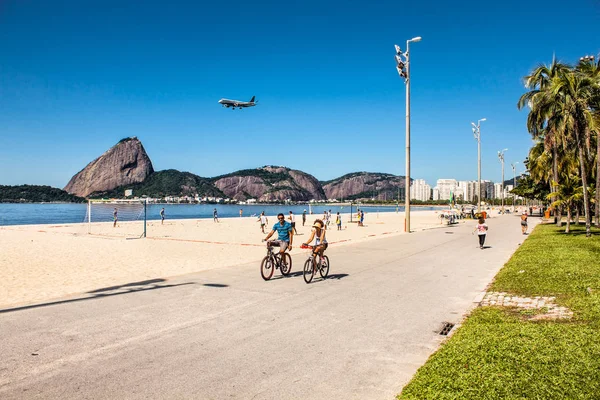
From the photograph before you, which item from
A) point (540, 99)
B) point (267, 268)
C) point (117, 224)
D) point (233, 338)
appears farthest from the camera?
point (117, 224)

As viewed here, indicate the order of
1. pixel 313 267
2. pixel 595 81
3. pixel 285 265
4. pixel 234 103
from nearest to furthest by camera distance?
pixel 313 267
pixel 285 265
pixel 595 81
pixel 234 103

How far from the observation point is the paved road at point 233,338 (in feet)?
14.1

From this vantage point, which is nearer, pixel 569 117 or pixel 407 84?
pixel 569 117

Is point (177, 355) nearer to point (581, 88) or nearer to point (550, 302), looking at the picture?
point (550, 302)

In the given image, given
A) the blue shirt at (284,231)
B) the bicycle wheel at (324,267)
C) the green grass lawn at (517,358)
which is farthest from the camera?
the blue shirt at (284,231)

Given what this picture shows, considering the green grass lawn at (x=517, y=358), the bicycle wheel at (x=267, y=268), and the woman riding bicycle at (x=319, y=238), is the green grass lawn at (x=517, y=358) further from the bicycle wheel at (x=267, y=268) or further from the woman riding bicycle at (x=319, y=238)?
the bicycle wheel at (x=267, y=268)

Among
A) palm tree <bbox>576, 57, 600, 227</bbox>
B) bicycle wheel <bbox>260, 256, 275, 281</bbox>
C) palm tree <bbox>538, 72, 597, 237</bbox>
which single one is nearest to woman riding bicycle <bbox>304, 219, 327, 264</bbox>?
bicycle wheel <bbox>260, 256, 275, 281</bbox>

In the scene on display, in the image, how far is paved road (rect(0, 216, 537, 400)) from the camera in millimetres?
4297

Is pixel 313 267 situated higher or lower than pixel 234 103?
lower

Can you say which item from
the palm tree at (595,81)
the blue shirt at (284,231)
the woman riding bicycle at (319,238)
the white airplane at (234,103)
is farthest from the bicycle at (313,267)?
the white airplane at (234,103)

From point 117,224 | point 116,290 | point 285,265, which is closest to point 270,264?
point 285,265

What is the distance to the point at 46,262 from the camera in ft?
46.9

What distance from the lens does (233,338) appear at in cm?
587

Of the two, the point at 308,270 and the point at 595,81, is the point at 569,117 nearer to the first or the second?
the point at 595,81
